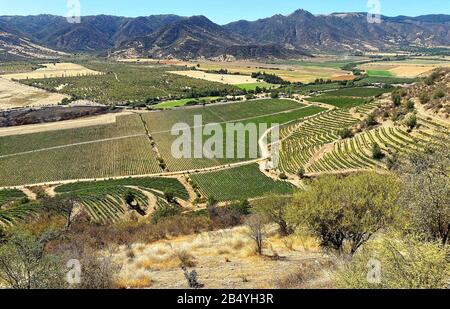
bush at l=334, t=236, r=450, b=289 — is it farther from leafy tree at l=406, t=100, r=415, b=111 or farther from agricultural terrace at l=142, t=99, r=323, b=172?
agricultural terrace at l=142, t=99, r=323, b=172

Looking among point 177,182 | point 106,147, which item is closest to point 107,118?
point 106,147

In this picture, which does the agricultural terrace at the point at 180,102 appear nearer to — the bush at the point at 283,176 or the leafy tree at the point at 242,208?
the bush at the point at 283,176

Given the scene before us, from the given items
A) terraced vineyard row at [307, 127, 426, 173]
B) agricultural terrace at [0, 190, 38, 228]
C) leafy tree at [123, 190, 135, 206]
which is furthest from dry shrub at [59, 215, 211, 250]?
terraced vineyard row at [307, 127, 426, 173]

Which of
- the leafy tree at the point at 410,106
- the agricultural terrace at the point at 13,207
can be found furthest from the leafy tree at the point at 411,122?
the agricultural terrace at the point at 13,207

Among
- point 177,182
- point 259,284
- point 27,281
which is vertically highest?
point 27,281
